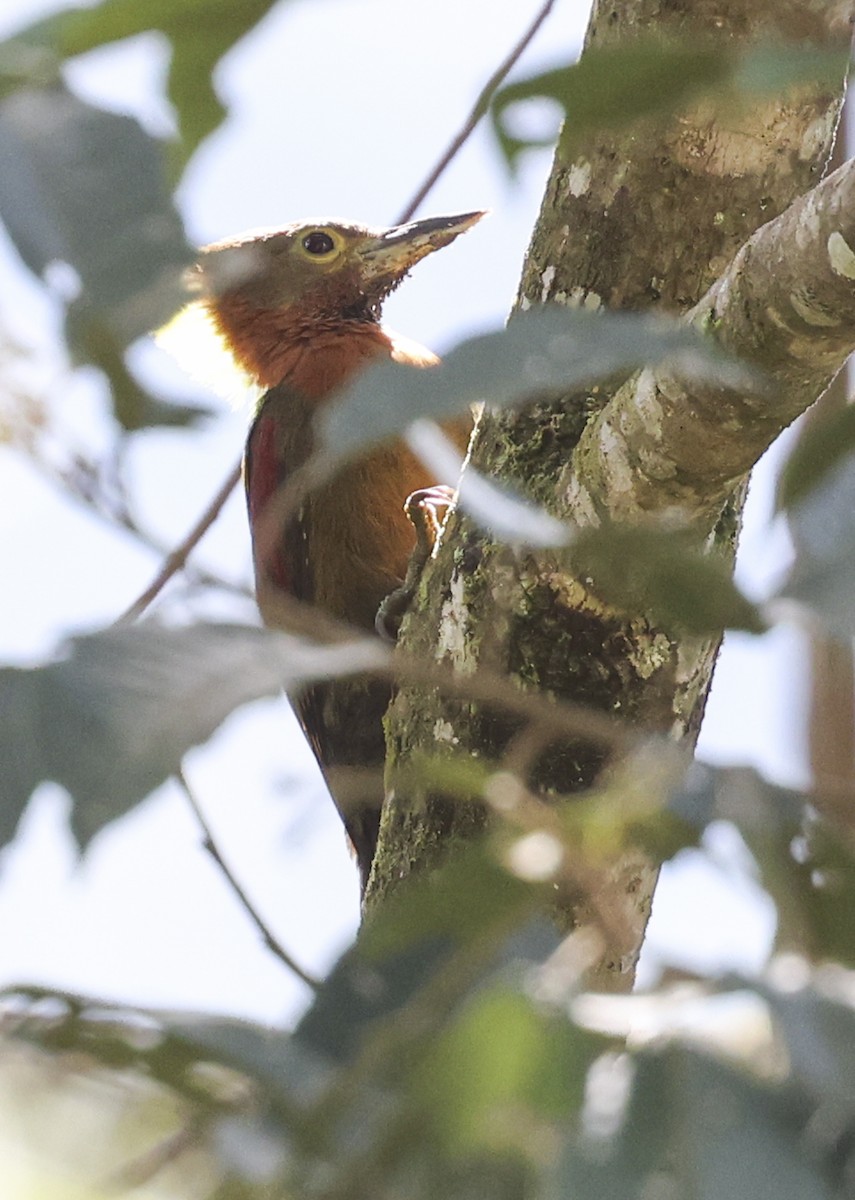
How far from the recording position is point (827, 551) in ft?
2.29

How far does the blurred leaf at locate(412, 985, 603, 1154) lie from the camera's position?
614 millimetres

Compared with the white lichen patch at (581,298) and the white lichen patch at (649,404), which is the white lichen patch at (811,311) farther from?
the white lichen patch at (581,298)

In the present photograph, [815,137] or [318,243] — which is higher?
[815,137]

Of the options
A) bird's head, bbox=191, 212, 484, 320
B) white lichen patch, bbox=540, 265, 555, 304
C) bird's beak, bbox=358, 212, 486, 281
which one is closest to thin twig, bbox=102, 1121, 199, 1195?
white lichen patch, bbox=540, 265, 555, 304

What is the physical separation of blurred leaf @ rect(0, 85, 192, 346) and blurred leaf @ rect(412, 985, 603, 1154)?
35cm

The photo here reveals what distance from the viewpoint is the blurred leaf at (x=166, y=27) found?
2.43ft

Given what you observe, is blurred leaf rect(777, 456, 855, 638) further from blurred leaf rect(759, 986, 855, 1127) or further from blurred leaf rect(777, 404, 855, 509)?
blurred leaf rect(759, 986, 855, 1127)

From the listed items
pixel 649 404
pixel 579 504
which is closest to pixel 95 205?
pixel 649 404

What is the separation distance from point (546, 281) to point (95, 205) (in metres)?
1.45

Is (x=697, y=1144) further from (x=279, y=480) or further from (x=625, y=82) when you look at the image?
(x=279, y=480)

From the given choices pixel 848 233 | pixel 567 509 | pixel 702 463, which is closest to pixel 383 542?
pixel 567 509

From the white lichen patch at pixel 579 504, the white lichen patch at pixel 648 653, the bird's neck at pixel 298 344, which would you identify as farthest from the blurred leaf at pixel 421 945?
the bird's neck at pixel 298 344

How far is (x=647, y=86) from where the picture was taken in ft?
2.54

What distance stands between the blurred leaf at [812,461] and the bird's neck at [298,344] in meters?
2.51
